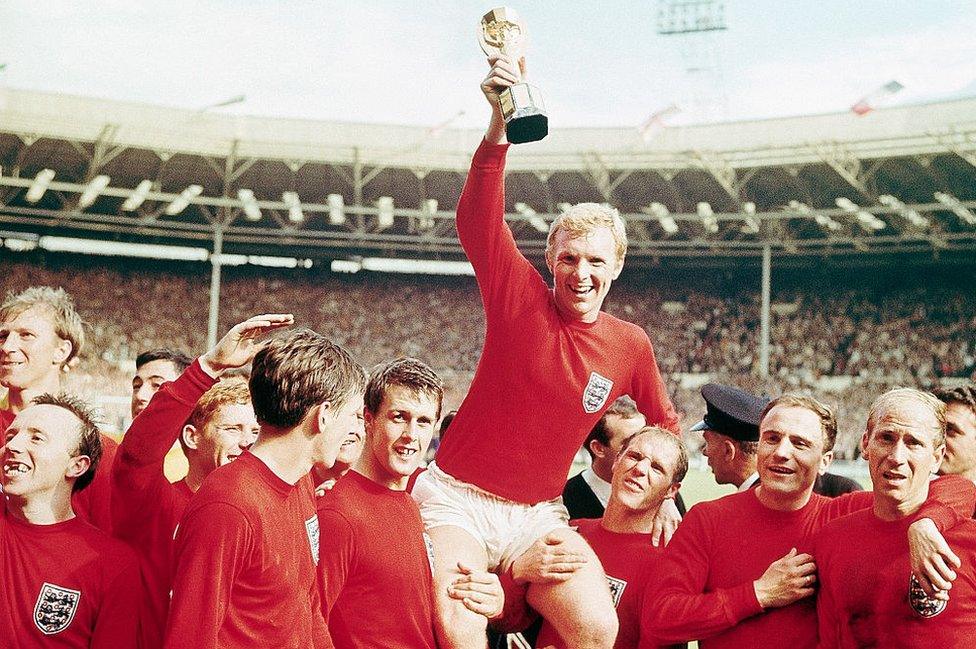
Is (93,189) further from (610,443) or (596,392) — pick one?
(596,392)

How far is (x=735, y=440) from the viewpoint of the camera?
4.83m

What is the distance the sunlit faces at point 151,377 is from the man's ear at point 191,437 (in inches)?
51.3

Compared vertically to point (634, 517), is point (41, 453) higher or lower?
higher

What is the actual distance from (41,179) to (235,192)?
4.88m

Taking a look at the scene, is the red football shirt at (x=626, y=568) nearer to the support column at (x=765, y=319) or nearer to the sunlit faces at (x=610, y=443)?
the sunlit faces at (x=610, y=443)

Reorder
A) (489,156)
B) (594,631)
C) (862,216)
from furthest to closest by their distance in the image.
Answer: (862,216), (489,156), (594,631)

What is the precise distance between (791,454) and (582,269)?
3.33ft

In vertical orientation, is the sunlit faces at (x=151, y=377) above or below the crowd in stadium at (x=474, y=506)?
above

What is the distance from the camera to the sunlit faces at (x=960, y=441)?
401 cm

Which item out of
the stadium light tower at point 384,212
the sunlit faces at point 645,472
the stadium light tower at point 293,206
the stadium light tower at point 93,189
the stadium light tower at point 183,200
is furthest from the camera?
the stadium light tower at point 384,212

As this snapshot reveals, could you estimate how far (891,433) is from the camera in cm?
329

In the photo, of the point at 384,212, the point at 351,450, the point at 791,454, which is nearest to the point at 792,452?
the point at 791,454

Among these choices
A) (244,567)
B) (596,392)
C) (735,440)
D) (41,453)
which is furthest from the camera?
(735,440)

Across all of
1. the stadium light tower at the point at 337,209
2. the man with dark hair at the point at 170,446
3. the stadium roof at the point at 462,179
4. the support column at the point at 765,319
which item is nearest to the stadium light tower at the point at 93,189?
the stadium roof at the point at 462,179
